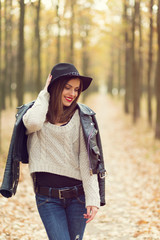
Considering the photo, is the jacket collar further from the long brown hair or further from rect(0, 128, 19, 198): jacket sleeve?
rect(0, 128, 19, 198): jacket sleeve

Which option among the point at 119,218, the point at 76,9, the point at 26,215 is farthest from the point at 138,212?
the point at 76,9

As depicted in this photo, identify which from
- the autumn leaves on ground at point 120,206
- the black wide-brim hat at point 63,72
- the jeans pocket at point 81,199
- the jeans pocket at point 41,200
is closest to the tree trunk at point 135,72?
the autumn leaves on ground at point 120,206

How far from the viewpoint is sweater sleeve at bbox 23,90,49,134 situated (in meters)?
2.70

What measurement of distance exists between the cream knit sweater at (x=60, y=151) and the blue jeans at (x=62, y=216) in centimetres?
14

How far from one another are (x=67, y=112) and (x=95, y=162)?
19.3 inches

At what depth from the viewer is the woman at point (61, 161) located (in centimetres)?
275

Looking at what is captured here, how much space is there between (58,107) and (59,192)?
72 cm

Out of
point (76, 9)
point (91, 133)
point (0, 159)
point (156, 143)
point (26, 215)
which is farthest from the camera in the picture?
point (76, 9)

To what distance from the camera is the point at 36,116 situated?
8.87 ft

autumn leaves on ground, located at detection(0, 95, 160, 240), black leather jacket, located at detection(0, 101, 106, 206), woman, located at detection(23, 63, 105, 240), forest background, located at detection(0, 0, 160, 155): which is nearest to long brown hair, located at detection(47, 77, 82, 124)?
woman, located at detection(23, 63, 105, 240)

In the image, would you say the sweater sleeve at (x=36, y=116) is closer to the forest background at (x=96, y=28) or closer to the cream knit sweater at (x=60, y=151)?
the cream knit sweater at (x=60, y=151)

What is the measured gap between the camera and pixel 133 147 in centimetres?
1282

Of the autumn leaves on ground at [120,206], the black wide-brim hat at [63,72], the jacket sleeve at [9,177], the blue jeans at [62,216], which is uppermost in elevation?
the black wide-brim hat at [63,72]

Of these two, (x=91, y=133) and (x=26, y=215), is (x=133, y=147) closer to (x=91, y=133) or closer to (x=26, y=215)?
(x=26, y=215)
